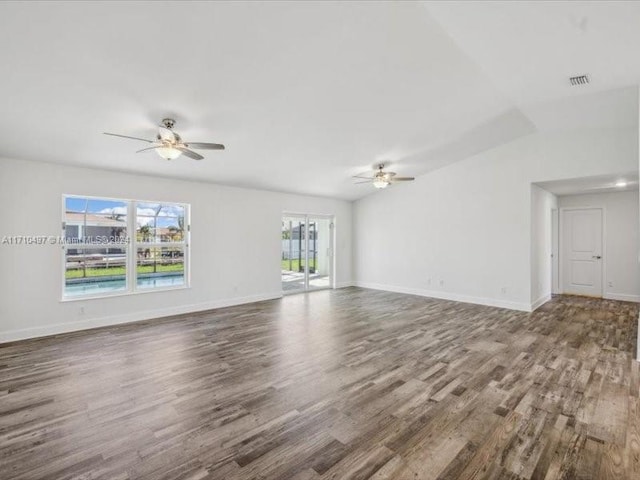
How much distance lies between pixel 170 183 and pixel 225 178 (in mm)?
987

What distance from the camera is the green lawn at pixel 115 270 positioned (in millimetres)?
5168

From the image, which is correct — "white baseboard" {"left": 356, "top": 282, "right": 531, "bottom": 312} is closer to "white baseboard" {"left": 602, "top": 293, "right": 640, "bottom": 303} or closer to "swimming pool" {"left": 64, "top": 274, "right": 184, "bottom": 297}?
"white baseboard" {"left": 602, "top": 293, "right": 640, "bottom": 303}

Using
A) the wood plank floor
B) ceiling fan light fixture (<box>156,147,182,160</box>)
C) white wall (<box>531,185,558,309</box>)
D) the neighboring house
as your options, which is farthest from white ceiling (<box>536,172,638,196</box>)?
the neighboring house

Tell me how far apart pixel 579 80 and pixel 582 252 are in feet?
17.9

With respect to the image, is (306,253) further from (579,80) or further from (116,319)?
(579,80)

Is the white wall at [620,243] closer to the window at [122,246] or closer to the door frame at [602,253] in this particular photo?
the door frame at [602,253]

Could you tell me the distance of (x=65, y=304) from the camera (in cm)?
492

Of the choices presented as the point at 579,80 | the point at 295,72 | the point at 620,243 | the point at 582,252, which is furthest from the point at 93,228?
the point at 620,243

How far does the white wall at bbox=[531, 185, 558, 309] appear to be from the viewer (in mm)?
6203

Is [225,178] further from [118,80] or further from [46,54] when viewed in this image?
[46,54]

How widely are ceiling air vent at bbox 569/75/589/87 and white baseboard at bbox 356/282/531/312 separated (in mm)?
3890

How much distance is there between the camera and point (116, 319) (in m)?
5.36

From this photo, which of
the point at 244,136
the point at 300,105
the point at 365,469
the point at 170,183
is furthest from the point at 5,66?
the point at 365,469

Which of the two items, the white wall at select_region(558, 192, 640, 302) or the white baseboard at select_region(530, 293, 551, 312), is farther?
the white wall at select_region(558, 192, 640, 302)
